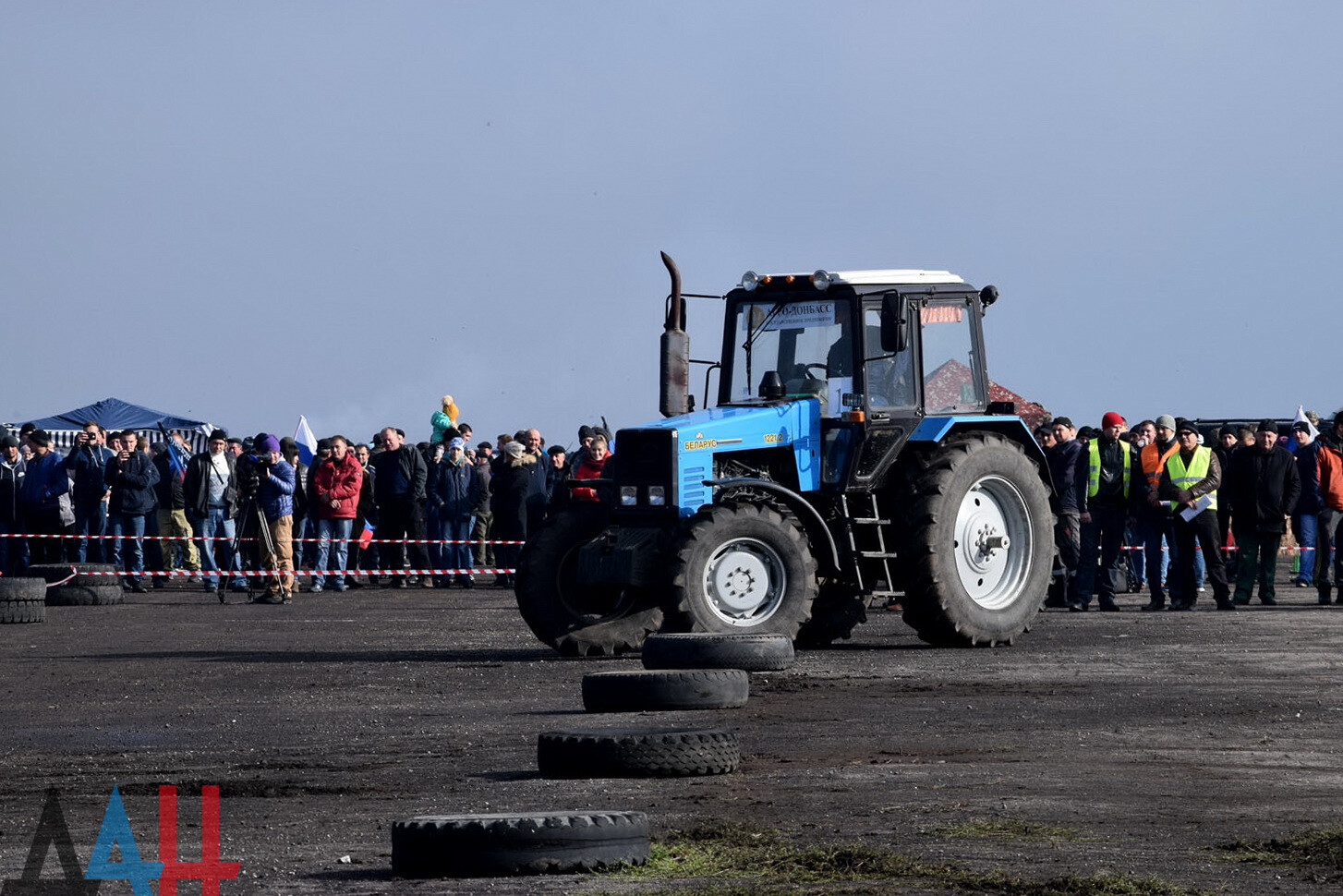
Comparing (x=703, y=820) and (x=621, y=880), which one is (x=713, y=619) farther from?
(x=621, y=880)

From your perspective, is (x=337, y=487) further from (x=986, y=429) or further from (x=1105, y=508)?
(x=986, y=429)

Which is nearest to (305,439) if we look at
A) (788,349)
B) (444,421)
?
(444,421)

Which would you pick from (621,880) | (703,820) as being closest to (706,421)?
(703,820)

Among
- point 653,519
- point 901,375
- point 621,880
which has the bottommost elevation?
point 621,880

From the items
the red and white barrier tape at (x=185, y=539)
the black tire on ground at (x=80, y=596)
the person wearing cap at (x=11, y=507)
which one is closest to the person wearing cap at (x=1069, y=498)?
the red and white barrier tape at (x=185, y=539)

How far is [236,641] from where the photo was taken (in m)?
18.5

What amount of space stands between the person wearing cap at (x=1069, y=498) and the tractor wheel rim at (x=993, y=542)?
213 inches

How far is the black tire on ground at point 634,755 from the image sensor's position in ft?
29.7

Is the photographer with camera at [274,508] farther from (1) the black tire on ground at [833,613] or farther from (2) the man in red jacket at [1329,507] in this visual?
(2) the man in red jacket at [1329,507]

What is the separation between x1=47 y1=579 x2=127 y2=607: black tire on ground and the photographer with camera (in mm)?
1764

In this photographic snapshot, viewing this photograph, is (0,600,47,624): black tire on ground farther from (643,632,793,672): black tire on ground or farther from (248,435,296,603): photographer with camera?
(643,632,793,672): black tire on ground

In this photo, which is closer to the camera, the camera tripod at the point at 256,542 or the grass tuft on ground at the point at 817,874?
the grass tuft on ground at the point at 817,874

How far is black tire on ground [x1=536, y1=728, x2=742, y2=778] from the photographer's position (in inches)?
356

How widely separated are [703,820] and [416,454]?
68.0ft
